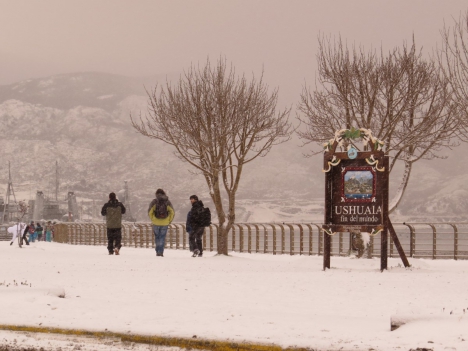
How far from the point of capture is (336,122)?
26.6 metres

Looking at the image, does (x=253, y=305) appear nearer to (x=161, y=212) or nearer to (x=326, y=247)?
(x=326, y=247)

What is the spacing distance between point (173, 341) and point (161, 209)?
16.5 metres

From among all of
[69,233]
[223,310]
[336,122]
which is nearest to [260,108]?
[336,122]

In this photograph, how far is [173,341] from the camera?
23.9ft

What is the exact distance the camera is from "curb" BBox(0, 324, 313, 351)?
6.92m

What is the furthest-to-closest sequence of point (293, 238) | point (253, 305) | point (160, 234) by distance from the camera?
point (293, 238), point (160, 234), point (253, 305)

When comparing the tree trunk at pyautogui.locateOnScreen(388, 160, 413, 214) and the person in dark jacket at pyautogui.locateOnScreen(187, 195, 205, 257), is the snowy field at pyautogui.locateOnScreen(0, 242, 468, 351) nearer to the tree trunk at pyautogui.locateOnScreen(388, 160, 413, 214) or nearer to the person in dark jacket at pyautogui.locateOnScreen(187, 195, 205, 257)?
the person in dark jacket at pyautogui.locateOnScreen(187, 195, 205, 257)

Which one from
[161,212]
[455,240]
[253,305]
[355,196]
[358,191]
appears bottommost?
[253,305]

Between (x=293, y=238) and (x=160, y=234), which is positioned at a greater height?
(x=160, y=234)

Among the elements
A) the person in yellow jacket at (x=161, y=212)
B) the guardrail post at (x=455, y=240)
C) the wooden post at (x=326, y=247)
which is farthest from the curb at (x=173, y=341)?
the guardrail post at (x=455, y=240)

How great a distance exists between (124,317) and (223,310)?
138 centimetres

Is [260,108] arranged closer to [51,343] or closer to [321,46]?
[321,46]

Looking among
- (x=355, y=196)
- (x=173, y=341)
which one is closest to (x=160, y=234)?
(x=355, y=196)

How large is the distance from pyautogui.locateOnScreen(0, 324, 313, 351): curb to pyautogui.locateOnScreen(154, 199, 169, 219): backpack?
15.5 m
